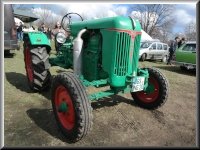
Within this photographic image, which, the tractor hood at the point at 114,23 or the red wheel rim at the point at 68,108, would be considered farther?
the tractor hood at the point at 114,23

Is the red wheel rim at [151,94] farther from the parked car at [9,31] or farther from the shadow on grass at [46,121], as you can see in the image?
the parked car at [9,31]

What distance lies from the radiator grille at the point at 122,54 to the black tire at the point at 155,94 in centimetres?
99

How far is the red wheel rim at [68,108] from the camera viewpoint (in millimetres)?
3840

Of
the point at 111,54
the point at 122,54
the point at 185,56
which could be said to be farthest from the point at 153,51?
the point at 111,54

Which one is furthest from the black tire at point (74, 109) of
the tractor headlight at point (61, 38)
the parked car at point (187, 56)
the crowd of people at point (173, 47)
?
the crowd of people at point (173, 47)

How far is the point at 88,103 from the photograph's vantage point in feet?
11.7

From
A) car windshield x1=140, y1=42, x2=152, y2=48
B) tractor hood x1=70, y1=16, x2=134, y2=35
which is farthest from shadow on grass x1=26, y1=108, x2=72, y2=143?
car windshield x1=140, y1=42, x2=152, y2=48

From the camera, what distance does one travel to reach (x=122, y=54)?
4242 millimetres

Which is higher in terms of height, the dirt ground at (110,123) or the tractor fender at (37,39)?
the tractor fender at (37,39)

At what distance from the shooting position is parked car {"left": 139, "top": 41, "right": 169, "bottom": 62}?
17.0 m

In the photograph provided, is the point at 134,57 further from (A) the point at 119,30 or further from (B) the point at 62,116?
(B) the point at 62,116

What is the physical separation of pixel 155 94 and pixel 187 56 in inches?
292

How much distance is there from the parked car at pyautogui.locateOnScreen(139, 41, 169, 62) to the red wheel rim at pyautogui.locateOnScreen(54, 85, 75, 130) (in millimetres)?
13000

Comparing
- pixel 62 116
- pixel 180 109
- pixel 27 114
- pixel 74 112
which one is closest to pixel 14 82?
pixel 27 114
